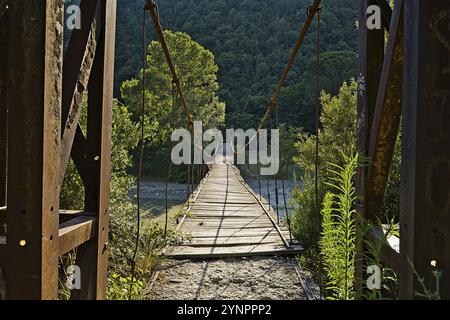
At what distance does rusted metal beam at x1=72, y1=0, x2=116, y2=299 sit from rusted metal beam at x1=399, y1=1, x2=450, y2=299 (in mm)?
837

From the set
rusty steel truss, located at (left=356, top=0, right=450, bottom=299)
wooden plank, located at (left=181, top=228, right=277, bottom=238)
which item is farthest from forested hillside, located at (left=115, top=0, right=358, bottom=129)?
rusty steel truss, located at (left=356, top=0, right=450, bottom=299)

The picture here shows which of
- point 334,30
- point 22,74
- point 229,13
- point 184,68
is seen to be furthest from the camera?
point 229,13

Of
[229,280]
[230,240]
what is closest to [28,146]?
[229,280]

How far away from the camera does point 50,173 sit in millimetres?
800

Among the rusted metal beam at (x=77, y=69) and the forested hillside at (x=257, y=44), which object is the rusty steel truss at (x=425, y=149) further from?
the forested hillside at (x=257, y=44)

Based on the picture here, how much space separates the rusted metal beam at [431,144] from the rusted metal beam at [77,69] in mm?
744

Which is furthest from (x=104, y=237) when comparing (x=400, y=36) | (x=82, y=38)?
(x=400, y=36)

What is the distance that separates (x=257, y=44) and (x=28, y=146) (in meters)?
31.8

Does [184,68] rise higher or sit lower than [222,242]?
higher

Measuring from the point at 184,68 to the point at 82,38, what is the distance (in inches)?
Answer: 591

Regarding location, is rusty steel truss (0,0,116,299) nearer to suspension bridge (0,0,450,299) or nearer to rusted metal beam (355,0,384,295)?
suspension bridge (0,0,450,299)

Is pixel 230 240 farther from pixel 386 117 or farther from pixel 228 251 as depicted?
pixel 386 117

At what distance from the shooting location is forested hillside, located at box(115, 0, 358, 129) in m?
22.6

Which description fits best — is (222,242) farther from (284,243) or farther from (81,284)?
(81,284)
